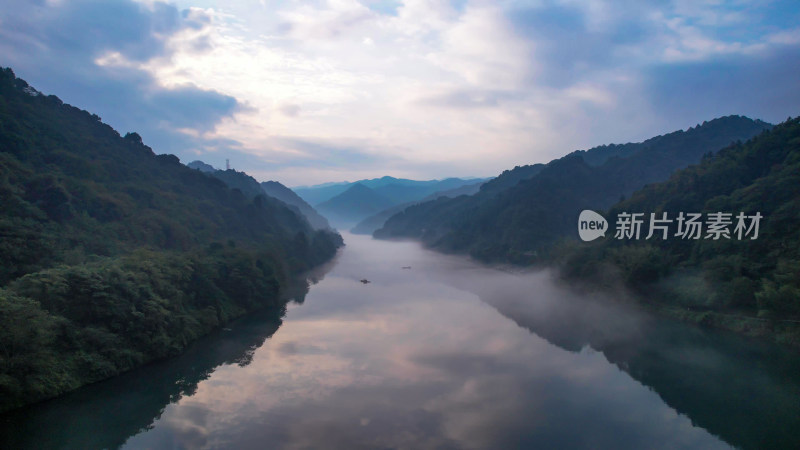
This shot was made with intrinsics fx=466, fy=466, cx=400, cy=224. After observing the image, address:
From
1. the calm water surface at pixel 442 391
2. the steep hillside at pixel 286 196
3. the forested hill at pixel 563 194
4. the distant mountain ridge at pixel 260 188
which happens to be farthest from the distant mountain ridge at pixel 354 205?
the calm water surface at pixel 442 391

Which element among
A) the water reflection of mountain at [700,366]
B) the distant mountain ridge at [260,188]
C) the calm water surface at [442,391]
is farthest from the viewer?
the distant mountain ridge at [260,188]

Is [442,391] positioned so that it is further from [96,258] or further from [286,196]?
[286,196]

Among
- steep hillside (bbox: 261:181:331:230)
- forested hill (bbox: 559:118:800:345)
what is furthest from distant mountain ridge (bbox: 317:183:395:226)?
forested hill (bbox: 559:118:800:345)

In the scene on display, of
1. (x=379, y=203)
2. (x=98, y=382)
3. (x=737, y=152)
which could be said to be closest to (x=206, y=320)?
(x=98, y=382)

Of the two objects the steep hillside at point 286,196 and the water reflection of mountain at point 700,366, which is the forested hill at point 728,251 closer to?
the water reflection of mountain at point 700,366

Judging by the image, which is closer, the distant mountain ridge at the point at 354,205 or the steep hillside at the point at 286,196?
the steep hillside at the point at 286,196

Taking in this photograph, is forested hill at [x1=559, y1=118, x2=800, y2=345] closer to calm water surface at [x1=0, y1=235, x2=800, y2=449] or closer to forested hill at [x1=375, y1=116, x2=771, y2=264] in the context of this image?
calm water surface at [x1=0, y1=235, x2=800, y2=449]

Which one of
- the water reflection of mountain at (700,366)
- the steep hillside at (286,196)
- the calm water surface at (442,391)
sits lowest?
the calm water surface at (442,391)
